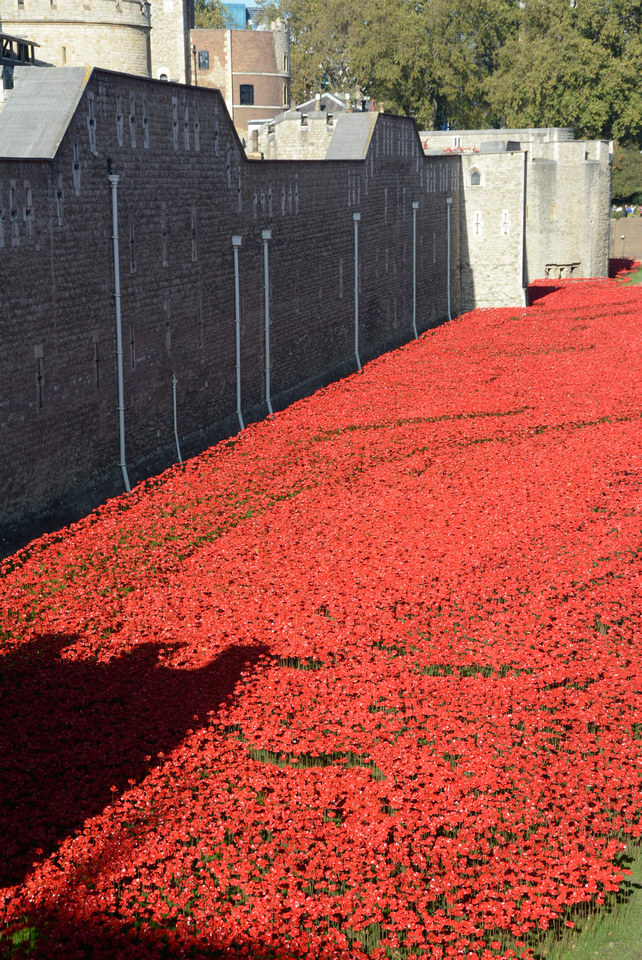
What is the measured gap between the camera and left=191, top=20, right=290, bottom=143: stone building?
280 ft

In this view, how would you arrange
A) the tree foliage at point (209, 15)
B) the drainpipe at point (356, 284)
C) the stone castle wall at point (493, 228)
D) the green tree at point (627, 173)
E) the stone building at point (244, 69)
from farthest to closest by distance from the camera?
the tree foliage at point (209, 15)
the stone building at point (244, 69)
the green tree at point (627, 173)
the stone castle wall at point (493, 228)
the drainpipe at point (356, 284)

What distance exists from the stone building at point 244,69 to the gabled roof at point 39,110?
7011cm

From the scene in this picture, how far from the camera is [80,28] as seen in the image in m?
A: 53.8

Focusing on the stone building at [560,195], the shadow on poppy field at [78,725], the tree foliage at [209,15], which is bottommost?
the shadow on poppy field at [78,725]

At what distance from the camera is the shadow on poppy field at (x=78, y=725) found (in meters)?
9.41

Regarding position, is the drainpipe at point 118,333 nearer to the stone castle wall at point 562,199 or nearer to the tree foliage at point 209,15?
the stone castle wall at point 562,199

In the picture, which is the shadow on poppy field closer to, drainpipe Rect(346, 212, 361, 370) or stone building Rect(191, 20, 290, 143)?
drainpipe Rect(346, 212, 361, 370)

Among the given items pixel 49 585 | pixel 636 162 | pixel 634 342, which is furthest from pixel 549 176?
pixel 49 585

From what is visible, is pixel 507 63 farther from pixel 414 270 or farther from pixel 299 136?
pixel 414 270

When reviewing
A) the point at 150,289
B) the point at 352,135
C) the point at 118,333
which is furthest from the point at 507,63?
the point at 118,333

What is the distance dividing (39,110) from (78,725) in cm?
1044

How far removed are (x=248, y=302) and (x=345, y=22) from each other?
7706cm

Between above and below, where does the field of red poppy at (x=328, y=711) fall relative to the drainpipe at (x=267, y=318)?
below

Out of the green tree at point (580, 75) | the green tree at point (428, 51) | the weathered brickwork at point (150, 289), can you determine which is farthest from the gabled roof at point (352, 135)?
the green tree at point (580, 75)
